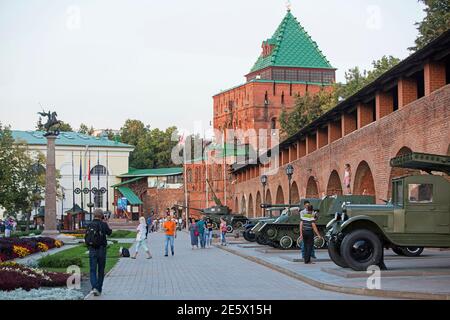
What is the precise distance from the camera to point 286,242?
30.6 m

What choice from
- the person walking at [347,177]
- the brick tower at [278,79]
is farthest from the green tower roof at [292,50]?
the person walking at [347,177]

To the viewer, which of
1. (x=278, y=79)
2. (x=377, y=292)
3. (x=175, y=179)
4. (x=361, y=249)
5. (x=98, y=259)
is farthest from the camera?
(x=278, y=79)

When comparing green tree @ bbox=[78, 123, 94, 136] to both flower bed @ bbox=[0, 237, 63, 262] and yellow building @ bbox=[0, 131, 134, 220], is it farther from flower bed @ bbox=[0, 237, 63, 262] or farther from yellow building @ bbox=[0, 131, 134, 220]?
flower bed @ bbox=[0, 237, 63, 262]

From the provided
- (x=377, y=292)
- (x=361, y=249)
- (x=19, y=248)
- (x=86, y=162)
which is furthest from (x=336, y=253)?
(x=86, y=162)

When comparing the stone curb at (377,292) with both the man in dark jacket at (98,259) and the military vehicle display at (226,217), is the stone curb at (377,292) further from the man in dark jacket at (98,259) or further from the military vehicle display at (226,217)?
the military vehicle display at (226,217)

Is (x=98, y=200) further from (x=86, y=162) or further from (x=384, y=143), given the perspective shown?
(x=384, y=143)

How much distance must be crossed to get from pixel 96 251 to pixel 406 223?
690 cm

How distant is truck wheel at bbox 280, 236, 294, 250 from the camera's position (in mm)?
30484

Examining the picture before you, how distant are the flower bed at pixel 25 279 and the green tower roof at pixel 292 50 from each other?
315 ft

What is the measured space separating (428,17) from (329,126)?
38.1ft

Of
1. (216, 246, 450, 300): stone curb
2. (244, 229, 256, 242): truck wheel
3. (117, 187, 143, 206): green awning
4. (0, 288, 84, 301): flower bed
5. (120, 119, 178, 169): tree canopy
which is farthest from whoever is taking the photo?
(120, 119, 178, 169): tree canopy

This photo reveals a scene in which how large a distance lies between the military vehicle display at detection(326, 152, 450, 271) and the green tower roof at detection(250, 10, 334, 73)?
311 ft

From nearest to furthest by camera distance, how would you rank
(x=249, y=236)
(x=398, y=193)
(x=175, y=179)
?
(x=398, y=193) → (x=249, y=236) → (x=175, y=179)

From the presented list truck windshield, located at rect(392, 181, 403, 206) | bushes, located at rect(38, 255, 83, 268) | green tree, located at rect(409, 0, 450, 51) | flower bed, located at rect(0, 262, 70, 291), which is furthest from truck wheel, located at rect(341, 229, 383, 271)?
green tree, located at rect(409, 0, 450, 51)
